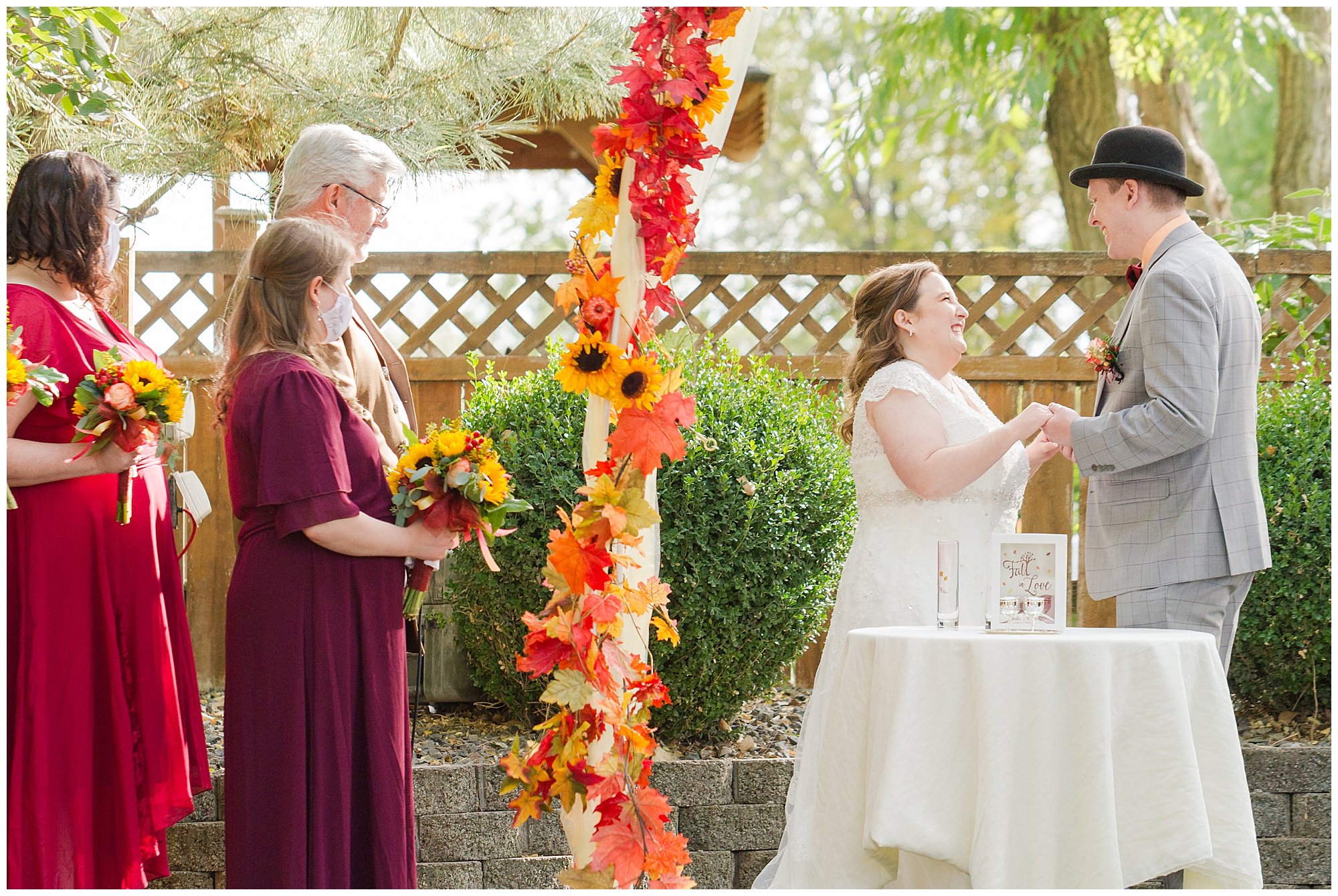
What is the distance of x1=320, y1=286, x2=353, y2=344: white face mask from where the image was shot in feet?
7.91

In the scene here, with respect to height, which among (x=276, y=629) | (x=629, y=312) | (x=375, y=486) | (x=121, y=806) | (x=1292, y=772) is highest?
(x=629, y=312)

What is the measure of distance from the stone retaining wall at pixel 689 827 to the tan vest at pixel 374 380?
1209 millimetres

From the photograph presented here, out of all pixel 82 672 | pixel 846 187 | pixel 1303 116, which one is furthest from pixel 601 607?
pixel 846 187

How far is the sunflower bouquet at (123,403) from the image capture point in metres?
2.29

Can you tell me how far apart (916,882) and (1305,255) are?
144 inches

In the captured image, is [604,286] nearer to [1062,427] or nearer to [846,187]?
[1062,427]

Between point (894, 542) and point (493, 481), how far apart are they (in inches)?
47.7

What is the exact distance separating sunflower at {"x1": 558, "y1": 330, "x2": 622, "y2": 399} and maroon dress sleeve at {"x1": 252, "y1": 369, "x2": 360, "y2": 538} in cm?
52

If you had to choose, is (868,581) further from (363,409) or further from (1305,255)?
(1305,255)

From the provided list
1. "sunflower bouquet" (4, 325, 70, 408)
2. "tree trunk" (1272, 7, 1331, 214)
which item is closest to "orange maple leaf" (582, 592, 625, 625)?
"sunflower bouquet" (4, 325, 70, 408)

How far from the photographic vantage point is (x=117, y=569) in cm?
248

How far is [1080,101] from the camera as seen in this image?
845 centimetres

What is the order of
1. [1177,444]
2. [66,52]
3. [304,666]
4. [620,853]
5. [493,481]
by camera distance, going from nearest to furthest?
[620,853]
[304,666]
[493,481]
[1177,444]
[66,52]

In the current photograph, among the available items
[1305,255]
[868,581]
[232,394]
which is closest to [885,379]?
[868,581]
